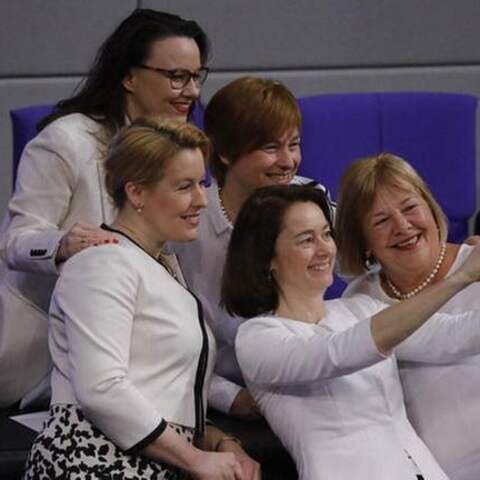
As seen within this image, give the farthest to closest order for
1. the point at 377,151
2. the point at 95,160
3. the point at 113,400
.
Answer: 1. the point at 377,151
2. the point at 95,160
3. the point at 113,400

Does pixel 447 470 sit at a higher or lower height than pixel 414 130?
lower

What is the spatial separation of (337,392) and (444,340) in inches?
8.0

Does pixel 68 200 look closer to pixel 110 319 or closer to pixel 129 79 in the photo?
pixel 129 79

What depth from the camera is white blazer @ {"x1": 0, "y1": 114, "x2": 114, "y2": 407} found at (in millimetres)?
2709

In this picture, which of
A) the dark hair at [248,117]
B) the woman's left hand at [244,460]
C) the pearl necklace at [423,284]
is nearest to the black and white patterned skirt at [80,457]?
the woman's left hand at [244,460]

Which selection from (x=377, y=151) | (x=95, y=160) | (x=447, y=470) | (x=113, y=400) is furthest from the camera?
(x=377, y=151)

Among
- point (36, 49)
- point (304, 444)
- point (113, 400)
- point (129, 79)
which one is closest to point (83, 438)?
point (113, 400)

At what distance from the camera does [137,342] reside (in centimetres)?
233

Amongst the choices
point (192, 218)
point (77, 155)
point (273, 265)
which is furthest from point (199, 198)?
point (77, 155)

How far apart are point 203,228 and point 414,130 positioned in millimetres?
989

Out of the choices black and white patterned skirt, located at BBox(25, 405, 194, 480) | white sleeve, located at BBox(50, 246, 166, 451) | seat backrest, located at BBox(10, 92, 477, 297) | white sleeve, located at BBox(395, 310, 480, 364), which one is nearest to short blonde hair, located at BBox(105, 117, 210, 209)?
white sleeve, located at BBox(50, 246, 166, 451)

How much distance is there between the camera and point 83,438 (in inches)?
91.0

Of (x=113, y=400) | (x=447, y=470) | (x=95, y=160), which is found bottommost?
(x=447, y=470)

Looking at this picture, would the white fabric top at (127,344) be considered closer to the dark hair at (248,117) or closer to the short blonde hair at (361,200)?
the short blonde hair at (361,200)
